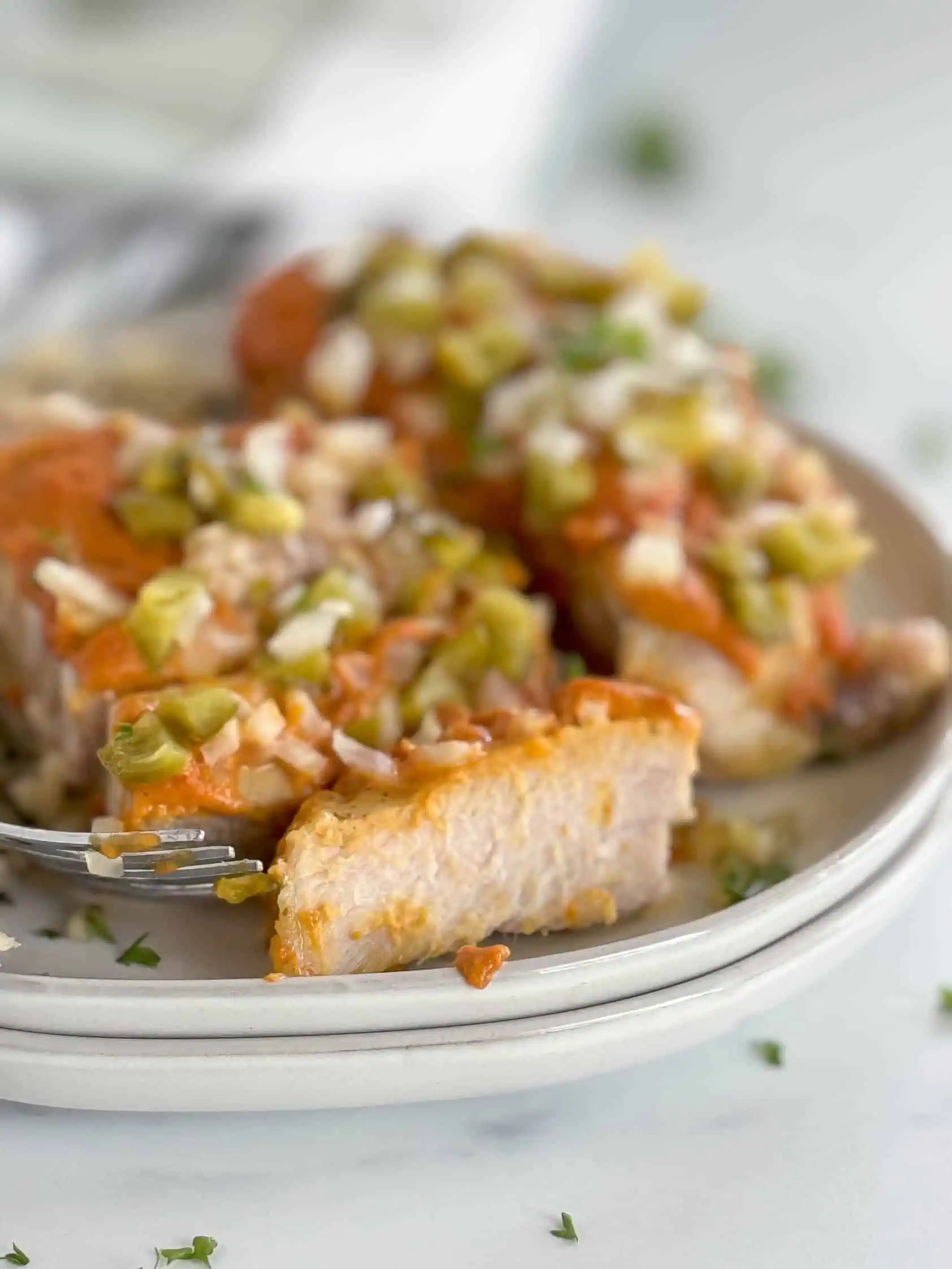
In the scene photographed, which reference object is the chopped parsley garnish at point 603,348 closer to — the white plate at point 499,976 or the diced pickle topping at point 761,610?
the diced pickle topping at point 761,610

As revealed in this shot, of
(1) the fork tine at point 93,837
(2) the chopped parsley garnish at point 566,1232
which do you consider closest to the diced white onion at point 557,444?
(1) the fork tine at point 93,837

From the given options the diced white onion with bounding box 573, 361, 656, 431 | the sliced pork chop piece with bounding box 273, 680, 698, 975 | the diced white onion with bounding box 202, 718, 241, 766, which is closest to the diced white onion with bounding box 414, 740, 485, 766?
the sliced pork chop piece with bounding box 273, 680, 698, 975

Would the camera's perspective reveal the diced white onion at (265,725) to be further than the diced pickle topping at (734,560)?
No

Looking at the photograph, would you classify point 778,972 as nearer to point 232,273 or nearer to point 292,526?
point 292,526

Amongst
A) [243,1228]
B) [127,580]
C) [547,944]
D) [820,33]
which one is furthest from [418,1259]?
[820,33]

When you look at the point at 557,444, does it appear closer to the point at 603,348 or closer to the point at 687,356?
the point at 603,348

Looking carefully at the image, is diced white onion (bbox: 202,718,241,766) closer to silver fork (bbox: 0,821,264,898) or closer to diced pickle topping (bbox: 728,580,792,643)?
silver fork (bbox: 0,821,264,898)
